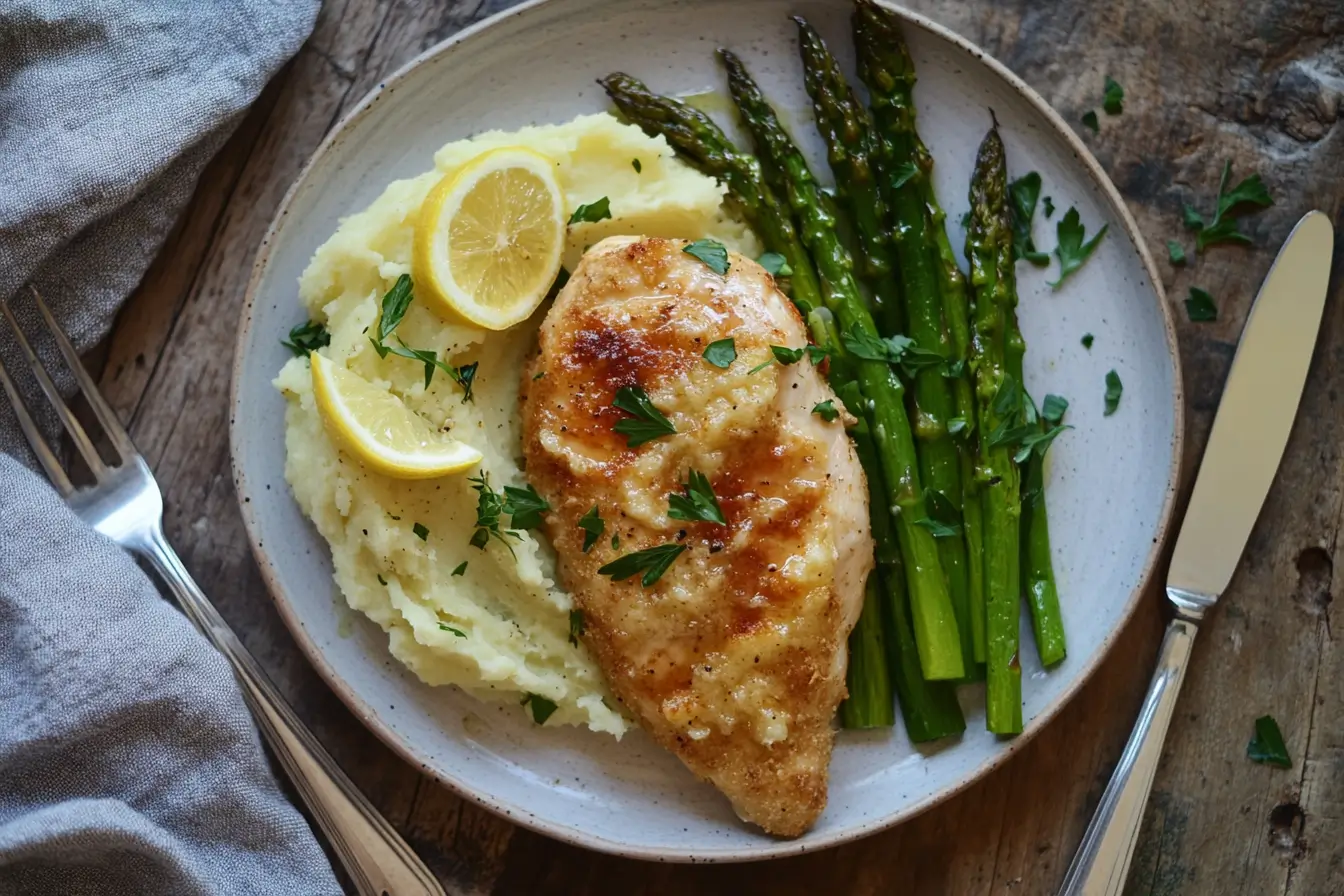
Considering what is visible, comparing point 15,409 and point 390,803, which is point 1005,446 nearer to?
point 390,803

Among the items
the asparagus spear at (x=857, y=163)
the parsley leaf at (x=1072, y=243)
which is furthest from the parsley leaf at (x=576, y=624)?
the parsley leaf at (x=1072, y=243)

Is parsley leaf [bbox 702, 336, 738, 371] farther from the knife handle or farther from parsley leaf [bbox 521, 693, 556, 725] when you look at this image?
the knife handle

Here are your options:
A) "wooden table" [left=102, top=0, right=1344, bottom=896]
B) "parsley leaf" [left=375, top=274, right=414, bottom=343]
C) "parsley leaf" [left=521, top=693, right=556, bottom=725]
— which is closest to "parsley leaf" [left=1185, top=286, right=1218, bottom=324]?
"wooden table" [left=102, top=0, right=1344, bottom=896]

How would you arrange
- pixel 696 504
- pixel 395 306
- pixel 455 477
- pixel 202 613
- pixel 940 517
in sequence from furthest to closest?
pixel 202 613
pixel 940 517
pixel 455 477
pixel 395 306
pixel 696 504

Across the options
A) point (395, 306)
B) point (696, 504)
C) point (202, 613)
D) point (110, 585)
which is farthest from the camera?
point (202, 613)

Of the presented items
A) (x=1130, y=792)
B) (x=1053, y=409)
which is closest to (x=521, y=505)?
(x=1053, y=409)

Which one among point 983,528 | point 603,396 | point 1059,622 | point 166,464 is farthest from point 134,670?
point 1059,622

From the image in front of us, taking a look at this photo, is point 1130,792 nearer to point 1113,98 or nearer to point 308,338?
point 1113,98

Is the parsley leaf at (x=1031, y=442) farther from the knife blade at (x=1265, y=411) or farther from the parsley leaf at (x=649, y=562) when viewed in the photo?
the parsley leaf at (x=649, y=562)
